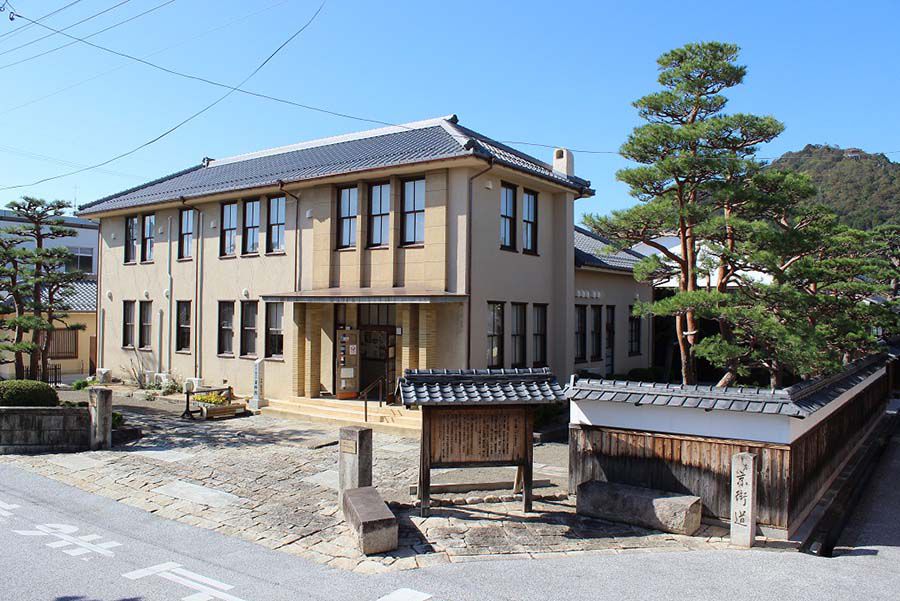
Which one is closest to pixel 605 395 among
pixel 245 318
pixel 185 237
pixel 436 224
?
pixel 436 224

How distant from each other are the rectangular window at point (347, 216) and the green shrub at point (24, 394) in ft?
26.6

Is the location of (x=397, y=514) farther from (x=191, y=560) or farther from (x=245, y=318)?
(x=245, y=318)

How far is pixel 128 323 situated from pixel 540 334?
15890mm

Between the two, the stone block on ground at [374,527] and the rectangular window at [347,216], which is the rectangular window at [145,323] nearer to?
the rectangular window at [347,216]

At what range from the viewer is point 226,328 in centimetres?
2138

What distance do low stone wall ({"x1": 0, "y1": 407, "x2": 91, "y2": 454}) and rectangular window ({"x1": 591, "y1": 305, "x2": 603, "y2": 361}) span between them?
15.4 metres

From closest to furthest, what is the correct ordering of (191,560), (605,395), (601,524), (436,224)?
(191,560), (601,524), (605,395), (436,224)

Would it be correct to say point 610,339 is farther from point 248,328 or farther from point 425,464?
point 425,464

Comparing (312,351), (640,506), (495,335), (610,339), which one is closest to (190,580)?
(640,506)

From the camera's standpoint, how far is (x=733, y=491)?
859 centimetres

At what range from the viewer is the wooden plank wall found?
898cm

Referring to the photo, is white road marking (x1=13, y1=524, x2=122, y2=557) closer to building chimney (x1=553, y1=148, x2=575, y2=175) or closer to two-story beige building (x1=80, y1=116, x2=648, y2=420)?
two-story beige building (x1=80, y1=116, x2=648, y2=420)


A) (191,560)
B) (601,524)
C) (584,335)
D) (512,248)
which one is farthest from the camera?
(584,335)

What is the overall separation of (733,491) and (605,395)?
2301 millimetres
